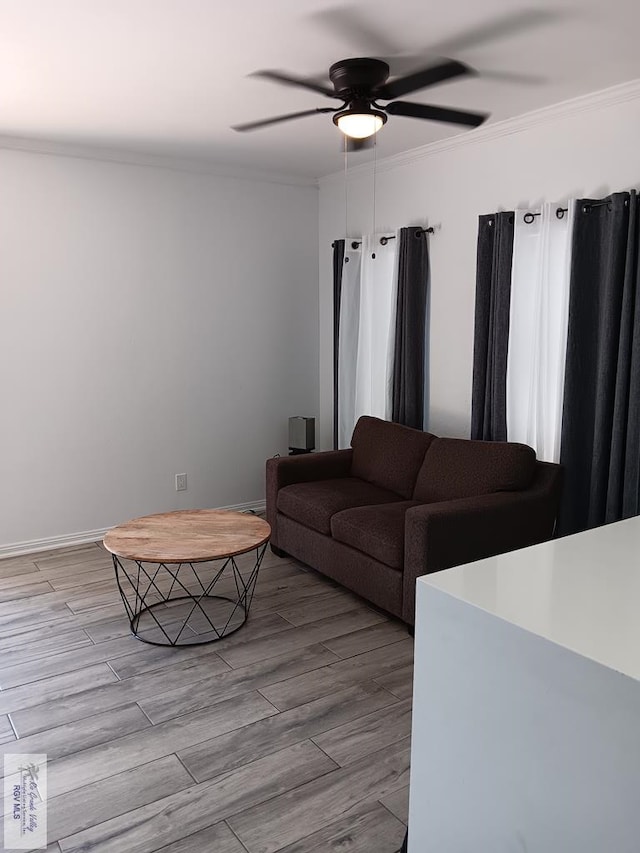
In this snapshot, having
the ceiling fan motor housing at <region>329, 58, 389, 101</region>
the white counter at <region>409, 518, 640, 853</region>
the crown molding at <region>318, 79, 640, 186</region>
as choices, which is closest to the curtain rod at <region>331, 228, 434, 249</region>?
the crown molding at <region>318, 79, 640, 186</region>

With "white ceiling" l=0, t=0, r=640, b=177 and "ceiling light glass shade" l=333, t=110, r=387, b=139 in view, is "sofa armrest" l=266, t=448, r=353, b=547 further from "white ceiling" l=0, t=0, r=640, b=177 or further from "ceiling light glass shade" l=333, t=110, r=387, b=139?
"ceiling light glass shade" l=333, t=110, r=387, b=139

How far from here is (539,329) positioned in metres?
3.85

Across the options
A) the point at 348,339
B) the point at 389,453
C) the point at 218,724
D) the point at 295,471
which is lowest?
the point at 218,724

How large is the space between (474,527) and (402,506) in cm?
60

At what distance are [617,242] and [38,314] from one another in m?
→ 3.42

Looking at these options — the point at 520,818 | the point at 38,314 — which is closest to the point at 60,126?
the point at 38,314

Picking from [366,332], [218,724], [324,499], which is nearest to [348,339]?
[366,332]

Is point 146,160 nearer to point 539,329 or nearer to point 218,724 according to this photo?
point 539,329

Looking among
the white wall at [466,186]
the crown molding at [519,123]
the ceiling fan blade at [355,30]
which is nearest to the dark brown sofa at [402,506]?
the white wall at [466,186]

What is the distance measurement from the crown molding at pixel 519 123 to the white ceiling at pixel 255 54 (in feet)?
0.25

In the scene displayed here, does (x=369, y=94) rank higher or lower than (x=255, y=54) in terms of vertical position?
lower

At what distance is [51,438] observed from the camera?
15.2ft

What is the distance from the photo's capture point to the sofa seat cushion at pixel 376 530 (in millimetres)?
3447

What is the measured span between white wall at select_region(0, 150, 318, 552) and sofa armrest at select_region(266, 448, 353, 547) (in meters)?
0.98
